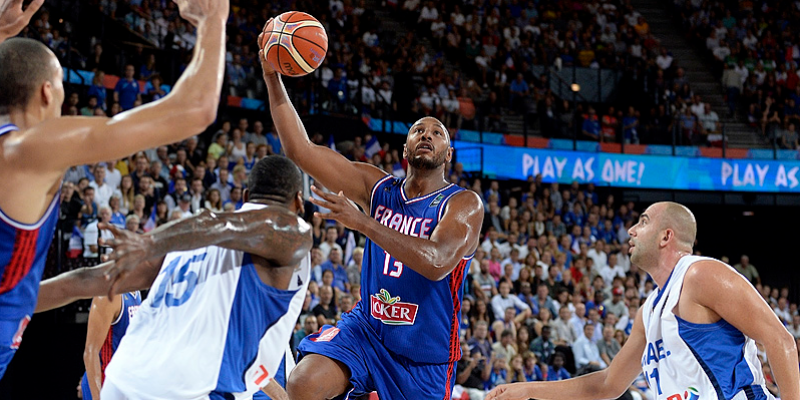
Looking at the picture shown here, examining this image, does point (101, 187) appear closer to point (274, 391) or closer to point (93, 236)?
point (93, 236)

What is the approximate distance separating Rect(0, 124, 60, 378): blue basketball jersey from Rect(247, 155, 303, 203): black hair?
0.78 meters

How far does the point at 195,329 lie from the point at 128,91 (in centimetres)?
1051

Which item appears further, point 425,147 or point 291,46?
point 425,147

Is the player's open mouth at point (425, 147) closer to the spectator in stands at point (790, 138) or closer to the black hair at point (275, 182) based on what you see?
the black hair at point (275, 182)

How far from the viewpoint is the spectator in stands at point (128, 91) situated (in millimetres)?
12906

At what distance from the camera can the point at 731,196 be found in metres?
21.8

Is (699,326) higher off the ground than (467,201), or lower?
lower

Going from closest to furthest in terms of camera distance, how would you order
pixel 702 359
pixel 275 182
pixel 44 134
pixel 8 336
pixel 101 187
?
pixel 44 134 → pixel 8 336 → pixel 275 182 → pixel 702 359 → pixel 101 187

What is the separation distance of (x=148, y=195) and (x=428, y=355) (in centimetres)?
711

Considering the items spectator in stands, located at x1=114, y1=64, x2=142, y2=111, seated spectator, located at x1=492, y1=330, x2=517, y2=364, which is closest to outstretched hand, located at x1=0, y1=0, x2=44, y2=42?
spectator in stands, located at x1=114, y1=64, x2=142, y2=111

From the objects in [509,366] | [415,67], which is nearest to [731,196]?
[415,67]

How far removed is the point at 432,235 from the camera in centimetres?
465

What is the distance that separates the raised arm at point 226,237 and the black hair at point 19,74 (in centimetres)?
51

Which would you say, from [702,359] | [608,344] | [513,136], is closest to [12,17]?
[702,359]
